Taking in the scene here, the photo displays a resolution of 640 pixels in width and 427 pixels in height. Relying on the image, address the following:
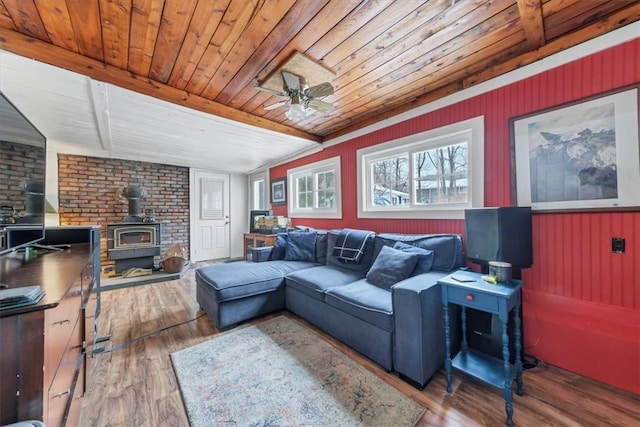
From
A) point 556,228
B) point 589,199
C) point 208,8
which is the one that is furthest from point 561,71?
point 208,8

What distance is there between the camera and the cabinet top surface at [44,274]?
829mm

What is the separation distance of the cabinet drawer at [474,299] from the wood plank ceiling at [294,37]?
176 cm

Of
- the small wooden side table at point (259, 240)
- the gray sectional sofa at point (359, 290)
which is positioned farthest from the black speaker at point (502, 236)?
the small wooden side table at point (259, 240)

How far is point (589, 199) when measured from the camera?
1.69 m

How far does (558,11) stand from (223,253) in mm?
6511

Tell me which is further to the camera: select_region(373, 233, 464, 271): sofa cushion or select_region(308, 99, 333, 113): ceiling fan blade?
select_region(308, 99, 333, 113): ceiling fan blade

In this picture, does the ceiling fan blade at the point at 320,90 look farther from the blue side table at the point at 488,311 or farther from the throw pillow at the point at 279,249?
the throw pillow at the point at 279,249

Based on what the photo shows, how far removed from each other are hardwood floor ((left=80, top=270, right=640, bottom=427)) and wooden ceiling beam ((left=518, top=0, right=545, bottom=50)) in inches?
94.7

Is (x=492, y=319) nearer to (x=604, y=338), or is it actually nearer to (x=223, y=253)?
(x=604, y=338)

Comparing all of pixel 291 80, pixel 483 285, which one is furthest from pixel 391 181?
pixel 483 285

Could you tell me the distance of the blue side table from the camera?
1.39m

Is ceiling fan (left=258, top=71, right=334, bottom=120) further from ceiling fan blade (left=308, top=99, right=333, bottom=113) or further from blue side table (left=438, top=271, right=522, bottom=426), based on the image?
blue side table (left=438, top=271, right=522, bottom=426)

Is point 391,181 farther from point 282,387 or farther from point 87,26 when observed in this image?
point 87,26

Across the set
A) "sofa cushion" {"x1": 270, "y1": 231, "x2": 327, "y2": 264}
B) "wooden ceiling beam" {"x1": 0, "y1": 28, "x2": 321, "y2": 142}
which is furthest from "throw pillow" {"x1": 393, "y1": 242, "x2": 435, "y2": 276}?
"wooden ceiling beam" {"x1": 0, "y1": 28, "x2": 321, "y2": 142}
